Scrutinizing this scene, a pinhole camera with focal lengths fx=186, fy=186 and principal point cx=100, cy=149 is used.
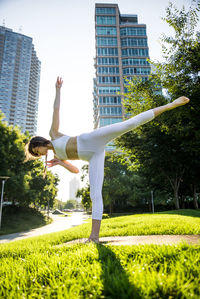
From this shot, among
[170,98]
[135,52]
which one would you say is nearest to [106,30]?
[135,52]

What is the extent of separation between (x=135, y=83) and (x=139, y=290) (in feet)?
42.4

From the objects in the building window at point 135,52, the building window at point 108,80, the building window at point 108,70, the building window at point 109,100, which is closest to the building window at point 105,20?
the building window at point 135,52

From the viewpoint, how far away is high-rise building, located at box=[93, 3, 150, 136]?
62500 millimetres

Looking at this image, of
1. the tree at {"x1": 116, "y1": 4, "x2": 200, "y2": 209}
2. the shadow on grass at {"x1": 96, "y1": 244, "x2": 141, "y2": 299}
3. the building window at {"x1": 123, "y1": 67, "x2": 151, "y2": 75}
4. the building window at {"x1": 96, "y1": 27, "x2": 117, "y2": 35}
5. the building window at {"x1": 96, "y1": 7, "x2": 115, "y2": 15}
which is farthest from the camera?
the building window at {"x1": 96, "y1": 7, "x2": 115, "y2": 15}

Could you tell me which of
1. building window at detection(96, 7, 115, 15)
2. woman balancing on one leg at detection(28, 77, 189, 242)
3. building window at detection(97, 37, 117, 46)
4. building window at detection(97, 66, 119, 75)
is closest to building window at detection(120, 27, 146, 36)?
building window at detection(97, 37, 117, 46)

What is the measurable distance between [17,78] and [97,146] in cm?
12339

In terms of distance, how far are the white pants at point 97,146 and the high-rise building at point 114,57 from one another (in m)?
58.3

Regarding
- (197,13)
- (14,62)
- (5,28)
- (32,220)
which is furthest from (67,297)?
(5,28)

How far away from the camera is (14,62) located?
108500mm

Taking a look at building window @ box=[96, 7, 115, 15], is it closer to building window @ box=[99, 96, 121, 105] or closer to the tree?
building window @ box=[99, 96, 121, 105]

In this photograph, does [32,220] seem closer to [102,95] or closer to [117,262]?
[117,262]

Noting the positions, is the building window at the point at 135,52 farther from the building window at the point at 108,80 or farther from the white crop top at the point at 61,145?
the white crop top at the point at 61,145

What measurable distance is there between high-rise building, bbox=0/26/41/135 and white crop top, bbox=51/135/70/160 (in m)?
113

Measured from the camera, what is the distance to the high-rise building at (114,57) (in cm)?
6250
